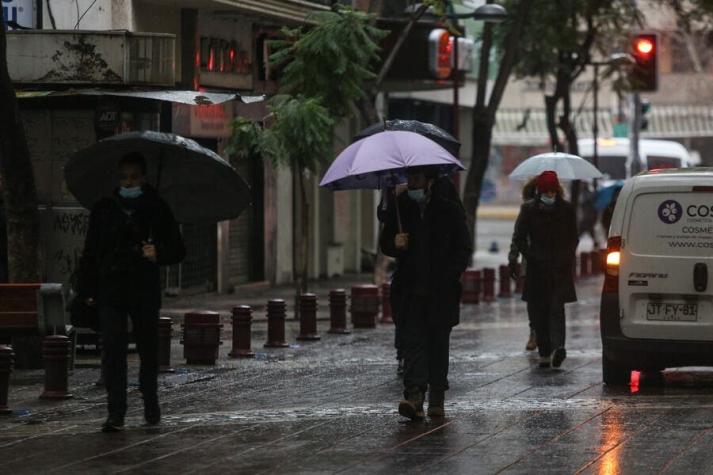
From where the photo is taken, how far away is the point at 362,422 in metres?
12.1

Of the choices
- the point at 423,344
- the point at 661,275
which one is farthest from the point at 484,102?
the point at 423,344

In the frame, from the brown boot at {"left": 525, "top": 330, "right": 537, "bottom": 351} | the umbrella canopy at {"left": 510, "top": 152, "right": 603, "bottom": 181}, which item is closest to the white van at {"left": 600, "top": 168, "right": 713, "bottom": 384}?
the brown boot at {"left": 525, "top": 330, "right": 537, "bottom": 351}

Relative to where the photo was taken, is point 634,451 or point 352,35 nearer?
point 634,451

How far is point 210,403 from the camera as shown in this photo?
13516 mm

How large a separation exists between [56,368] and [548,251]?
4707mm

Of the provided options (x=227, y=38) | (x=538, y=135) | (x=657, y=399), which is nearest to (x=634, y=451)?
(x=657, y=399)

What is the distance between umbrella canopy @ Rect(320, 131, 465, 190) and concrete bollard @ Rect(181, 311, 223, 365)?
12.3 feet

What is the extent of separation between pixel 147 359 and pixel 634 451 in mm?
3266

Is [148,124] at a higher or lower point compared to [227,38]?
lower

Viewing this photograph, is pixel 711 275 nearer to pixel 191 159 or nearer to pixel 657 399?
pixel 657 399

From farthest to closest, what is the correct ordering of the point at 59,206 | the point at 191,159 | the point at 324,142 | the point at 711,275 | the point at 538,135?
the point at 538,135, the point at 324,142, the point at 59,206, the point at 711,275, the point at 191,159

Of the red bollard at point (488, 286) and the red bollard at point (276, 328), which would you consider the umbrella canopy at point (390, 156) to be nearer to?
the red bollard at point (276, 328)

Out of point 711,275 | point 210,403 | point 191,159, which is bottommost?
point 210,403

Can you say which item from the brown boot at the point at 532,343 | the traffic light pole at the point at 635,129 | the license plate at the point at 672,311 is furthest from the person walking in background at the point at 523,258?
the traffic light pole at the point at 635,129
